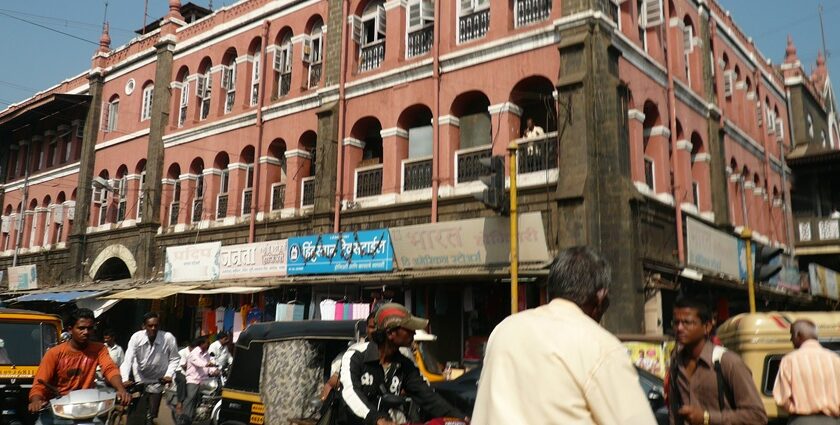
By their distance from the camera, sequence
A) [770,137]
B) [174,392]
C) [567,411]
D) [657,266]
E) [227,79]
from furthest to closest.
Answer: [770,137] → [227,79] → [657,266] → [174,392] → [567,411]

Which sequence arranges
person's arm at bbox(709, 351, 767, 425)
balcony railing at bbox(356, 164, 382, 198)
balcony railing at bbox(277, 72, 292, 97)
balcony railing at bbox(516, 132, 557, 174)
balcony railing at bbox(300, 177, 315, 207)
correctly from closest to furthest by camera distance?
person's arm at bbox(709, 351, 767, 425), balcony railing at bbox(516, 132, 557, 174), balcony railing at bbox(356, 164, 382, 198), balcony railing at bbox(300, 177, 315, 207), balcony railing at bbox(277, 72, 292, 97)

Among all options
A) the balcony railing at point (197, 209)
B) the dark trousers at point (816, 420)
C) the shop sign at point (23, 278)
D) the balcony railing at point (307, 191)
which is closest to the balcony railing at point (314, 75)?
the balcony railing at point (307, 191)

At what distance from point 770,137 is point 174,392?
22.6 meters

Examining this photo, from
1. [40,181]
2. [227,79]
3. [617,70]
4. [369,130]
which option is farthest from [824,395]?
[40,181]

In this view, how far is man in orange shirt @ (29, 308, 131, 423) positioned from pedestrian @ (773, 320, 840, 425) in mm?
5535

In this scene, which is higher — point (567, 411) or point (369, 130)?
point (369, 130)

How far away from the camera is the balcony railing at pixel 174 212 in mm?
22047

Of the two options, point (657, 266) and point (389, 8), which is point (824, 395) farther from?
point (389, 8)

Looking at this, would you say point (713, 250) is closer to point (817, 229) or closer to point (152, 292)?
point (817, 229)

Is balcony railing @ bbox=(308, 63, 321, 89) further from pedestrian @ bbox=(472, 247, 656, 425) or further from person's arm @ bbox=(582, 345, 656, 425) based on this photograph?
person's arm @ bbox=(582, 345, 656, 425)

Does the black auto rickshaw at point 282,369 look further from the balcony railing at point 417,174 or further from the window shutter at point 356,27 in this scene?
the window shutter at point 356,27

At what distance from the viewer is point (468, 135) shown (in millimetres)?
15250

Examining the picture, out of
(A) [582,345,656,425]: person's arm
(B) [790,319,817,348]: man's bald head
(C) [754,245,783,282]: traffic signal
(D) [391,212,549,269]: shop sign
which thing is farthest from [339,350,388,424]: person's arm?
(C) [754,245,783,282]: traffic signal

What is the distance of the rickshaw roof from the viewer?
709 centimetres
